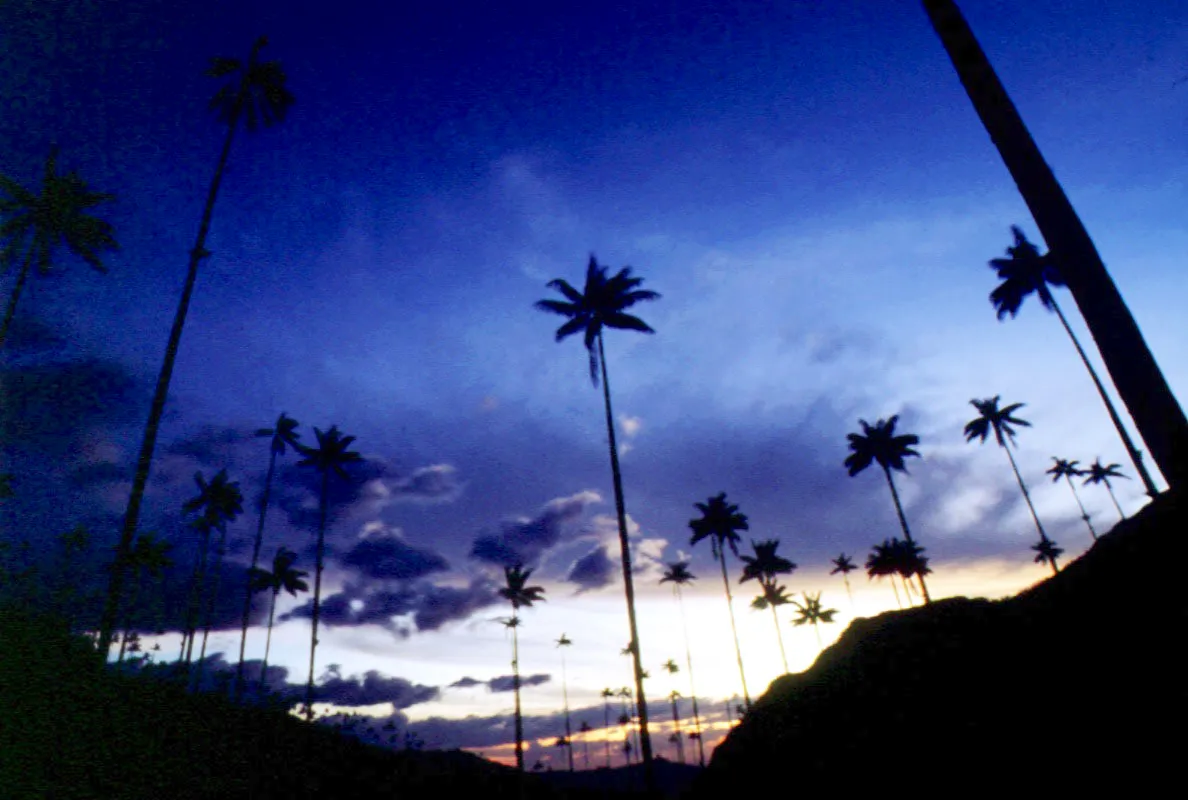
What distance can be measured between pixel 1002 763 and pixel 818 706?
18.3 ft

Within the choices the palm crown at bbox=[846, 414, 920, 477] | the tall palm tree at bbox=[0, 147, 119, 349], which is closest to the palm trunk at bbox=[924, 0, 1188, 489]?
the tall palm tree at bbox=[0, 147, 119, 349]

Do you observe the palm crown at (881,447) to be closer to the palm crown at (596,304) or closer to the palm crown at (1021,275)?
the palm crown at (1021,275)

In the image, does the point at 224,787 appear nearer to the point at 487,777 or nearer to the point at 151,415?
the point at 151,415

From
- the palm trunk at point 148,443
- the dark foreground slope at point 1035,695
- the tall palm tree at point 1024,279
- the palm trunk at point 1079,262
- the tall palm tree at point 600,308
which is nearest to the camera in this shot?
the dark foreground slope at point 1035,695

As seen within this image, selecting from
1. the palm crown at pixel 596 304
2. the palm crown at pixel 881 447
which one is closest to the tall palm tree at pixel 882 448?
the palm crown at pixel 881 447

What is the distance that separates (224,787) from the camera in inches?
867

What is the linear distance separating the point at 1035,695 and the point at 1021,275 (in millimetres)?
46142

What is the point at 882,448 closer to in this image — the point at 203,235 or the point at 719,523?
the point at 719,523

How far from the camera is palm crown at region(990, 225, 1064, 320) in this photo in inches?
1510

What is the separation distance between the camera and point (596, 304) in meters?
26.1

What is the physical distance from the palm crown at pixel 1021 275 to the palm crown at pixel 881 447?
13.5 meters

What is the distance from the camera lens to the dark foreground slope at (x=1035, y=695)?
12.3 feet

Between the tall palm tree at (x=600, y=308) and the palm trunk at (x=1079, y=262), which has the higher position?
the tall palm tree at (x=600, y=308)

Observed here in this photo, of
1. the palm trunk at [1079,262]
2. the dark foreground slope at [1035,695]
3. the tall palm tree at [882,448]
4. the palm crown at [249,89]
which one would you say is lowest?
the dark foreground slope at [1035,695]
